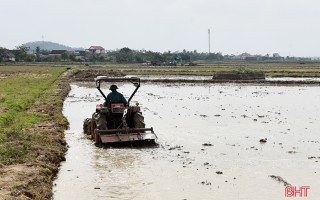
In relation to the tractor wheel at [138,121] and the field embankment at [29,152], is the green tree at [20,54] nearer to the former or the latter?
the field embankment at [29,152]

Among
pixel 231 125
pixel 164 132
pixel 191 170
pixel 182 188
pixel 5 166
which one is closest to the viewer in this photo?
pixel 182 188

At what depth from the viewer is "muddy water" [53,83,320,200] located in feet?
28.4

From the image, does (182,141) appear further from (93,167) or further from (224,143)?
(93,167)

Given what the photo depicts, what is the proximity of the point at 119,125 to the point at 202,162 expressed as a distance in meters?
3.60

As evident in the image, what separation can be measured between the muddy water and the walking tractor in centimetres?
36

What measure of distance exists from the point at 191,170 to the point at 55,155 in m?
3.51

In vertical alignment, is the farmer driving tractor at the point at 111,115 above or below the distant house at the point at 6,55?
below

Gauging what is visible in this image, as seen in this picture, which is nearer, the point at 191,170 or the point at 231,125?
the point at 191,170

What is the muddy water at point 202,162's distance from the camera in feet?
28.4

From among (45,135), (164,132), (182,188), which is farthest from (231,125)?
(182,188)

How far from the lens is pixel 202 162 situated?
11.0 m

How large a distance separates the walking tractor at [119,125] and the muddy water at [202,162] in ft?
1.18

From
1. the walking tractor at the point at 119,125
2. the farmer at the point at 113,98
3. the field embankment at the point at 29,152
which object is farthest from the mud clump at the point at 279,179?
the farmer at the point at 113,98

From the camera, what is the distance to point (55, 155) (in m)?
11.2
